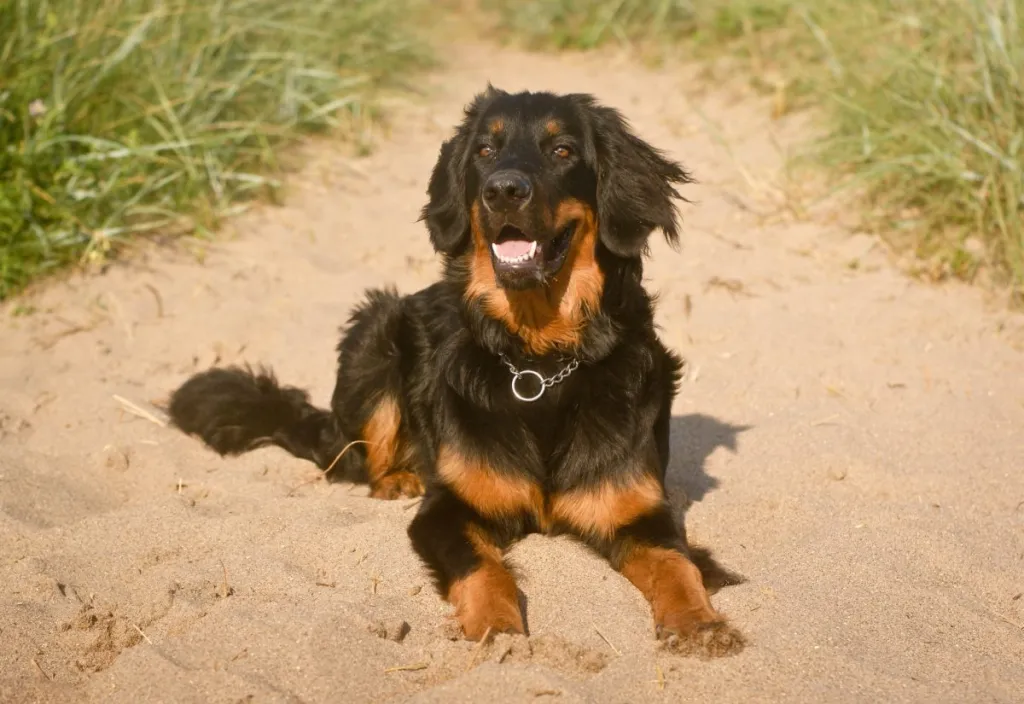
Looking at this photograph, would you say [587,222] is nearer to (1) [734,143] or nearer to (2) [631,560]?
(2) [631,560]

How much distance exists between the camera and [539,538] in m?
4.38

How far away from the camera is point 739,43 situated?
32.0ft

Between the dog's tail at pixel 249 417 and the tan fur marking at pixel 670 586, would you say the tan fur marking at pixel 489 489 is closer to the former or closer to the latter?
the tan fur marking at pixel 670 586

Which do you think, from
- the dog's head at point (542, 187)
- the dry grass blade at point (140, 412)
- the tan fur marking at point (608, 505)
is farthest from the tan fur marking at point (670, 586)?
the dry grass blade at point (140, 412)

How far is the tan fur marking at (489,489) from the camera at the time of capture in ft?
13.9

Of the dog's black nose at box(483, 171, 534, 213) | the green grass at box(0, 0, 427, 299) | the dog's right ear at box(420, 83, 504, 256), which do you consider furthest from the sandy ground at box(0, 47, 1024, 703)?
the dog's black nose at box(483, 171, 534, 213)

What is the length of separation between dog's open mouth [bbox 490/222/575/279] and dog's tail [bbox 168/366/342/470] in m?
1.48

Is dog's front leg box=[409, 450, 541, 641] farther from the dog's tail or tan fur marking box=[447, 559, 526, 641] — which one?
the dog's tail

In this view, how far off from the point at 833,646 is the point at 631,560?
767 mm

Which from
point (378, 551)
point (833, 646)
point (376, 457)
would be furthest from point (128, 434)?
point (833, 646)

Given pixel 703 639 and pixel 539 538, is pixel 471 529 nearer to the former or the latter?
pixel 539 538

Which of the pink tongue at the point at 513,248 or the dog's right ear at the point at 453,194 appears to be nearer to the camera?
the pink tongue at the point at 513,248

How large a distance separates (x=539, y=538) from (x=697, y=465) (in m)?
1.17

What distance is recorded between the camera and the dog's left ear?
14.2ft
